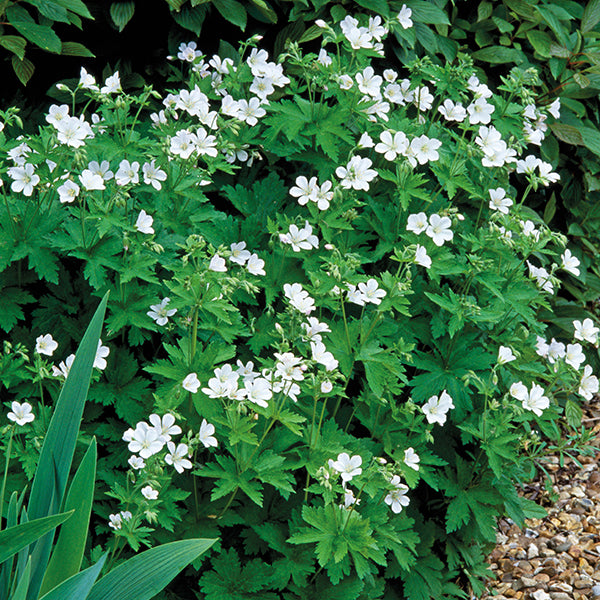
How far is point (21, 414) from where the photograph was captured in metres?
1.89

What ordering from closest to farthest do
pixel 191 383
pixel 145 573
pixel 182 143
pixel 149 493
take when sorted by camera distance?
pixel 145 573 < pixel 149 493 < pixel 191 383 < pixel 182 143

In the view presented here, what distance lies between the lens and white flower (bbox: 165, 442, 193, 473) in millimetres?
1773

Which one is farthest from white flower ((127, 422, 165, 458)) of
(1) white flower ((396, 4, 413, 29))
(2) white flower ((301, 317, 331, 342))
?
(1) white flower ((396, 4, 413, 29))

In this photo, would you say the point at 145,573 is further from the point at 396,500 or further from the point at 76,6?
the point at 76,6

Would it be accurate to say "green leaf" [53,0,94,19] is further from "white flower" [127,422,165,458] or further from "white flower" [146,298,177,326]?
"white flower" [127,422,165,458]

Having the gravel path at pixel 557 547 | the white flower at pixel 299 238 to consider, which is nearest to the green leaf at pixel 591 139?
the gravel path at pixel 557 547

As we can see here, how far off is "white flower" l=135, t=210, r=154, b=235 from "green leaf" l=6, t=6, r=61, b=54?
767 mm

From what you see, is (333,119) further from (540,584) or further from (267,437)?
(540,584)

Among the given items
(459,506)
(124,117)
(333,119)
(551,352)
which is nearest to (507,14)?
(333,119)

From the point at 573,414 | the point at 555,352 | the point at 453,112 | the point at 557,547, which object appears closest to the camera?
the point at 555,352

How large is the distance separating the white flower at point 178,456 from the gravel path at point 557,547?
4.56ft

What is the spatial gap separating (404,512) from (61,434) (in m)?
1.24

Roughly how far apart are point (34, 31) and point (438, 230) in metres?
1.50

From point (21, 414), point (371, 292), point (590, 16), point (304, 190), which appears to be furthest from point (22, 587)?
point (590, 16)
